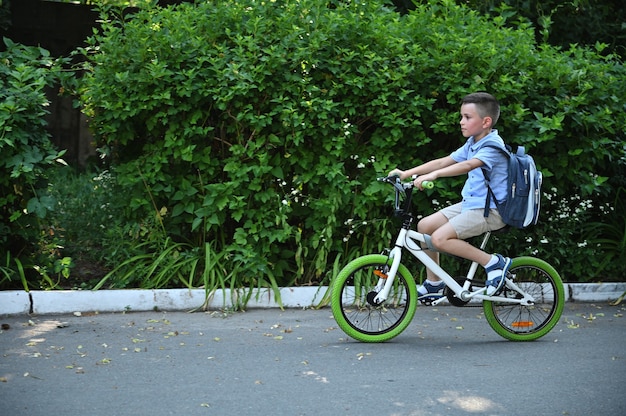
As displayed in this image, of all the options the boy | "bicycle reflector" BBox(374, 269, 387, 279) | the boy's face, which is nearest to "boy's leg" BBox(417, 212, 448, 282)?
the boy

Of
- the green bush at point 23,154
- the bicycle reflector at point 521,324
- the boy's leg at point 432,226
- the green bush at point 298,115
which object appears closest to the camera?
the boy's leg at point 432,226

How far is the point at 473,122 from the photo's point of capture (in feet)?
20.3

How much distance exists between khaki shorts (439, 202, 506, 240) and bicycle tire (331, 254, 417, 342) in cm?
47

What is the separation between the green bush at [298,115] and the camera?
733 cm

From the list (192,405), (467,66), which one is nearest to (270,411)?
(192,405)

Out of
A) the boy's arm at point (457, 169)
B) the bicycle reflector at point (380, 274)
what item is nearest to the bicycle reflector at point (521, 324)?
the bicycle reflector at point (380, 274)

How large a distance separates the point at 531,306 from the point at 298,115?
95.2 inches

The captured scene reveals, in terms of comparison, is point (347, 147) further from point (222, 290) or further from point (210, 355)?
point (210, 355)

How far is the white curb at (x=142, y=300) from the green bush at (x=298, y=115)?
166mm

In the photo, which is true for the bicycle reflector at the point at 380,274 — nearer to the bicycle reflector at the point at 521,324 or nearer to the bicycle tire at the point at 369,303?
the bicycle tire at the point at 369,303

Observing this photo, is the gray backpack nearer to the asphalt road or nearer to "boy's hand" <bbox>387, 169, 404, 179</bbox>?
"boy's hand" <bbox>387, 169, 404, 179</bbox>

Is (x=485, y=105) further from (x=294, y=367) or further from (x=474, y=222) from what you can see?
(x=294, y=367)

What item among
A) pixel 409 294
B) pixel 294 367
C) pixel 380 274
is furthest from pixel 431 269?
pixel 294 367

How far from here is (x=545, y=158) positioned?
7.83 m
